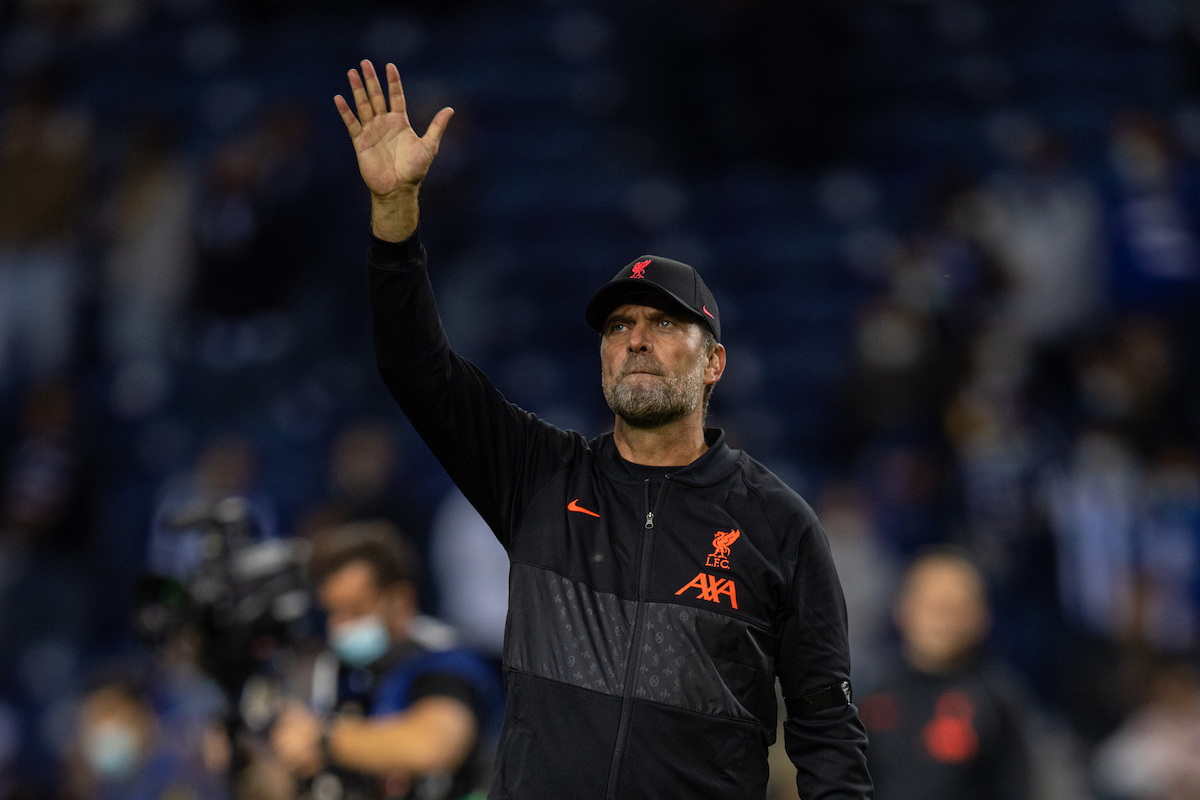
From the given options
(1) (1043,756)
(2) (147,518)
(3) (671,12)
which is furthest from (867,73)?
(2) (147,518)

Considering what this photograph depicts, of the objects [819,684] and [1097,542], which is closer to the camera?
[819,684]

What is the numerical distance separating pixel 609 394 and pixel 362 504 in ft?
16.0

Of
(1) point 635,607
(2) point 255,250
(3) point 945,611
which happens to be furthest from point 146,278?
(1) point 635,607

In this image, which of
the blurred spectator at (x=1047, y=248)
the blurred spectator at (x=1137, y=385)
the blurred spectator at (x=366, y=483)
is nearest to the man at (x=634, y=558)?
the blurred spectator at (x=366, y=483)

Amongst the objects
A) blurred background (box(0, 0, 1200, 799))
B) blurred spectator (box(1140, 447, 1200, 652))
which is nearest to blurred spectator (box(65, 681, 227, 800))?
blurred background (box(0, 0, 1200, 799))

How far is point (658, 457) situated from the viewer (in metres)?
2.79

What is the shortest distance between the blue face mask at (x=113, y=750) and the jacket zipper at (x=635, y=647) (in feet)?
17.0

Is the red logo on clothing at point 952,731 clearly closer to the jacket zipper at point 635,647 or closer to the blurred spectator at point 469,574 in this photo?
the jacket zipper at point 635,647

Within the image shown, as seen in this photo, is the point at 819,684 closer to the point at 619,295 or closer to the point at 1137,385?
the point at 619,295

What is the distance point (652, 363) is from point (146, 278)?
734 centimetres

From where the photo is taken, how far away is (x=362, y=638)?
4.65 meters

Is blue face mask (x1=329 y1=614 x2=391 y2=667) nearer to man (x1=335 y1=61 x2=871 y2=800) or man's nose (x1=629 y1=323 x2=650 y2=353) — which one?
man (x1=335 y1=61 x2=871 y2=800)

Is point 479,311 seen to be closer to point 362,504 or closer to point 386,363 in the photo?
point 362,504

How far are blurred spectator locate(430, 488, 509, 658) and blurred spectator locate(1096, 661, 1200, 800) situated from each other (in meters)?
3.14
